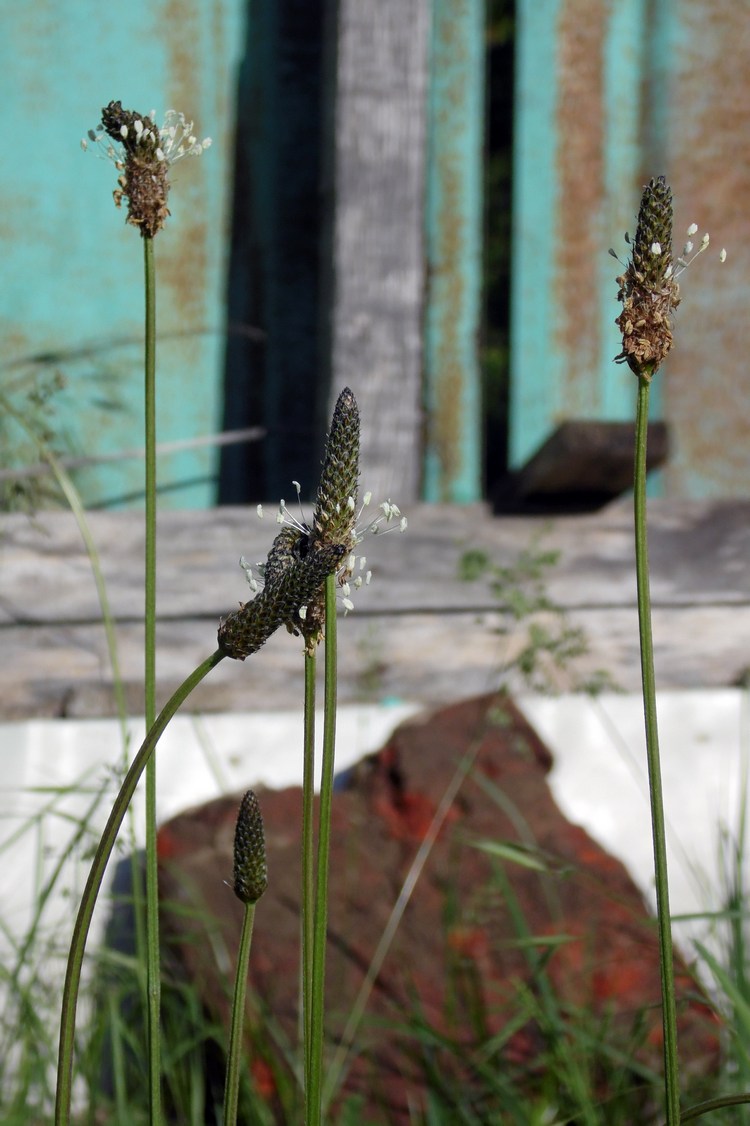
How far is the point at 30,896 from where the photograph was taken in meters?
2.15

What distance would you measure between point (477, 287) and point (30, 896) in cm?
151

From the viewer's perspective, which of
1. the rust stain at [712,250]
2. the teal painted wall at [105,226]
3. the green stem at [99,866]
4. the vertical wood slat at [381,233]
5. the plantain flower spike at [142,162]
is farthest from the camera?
the rust stain at [712,250]

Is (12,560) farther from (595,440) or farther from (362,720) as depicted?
(595,440)

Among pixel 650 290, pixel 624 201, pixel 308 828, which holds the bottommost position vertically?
pixel 308 828

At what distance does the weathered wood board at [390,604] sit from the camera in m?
2.18

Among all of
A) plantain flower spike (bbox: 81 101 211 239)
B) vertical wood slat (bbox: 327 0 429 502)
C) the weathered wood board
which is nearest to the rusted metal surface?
the weathered wood board

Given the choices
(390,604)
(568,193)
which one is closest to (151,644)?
(390,604)

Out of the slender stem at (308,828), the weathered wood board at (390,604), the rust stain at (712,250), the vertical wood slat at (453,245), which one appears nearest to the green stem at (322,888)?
the slender stem at (308,828)

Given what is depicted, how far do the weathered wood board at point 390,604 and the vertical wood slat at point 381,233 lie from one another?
224mm

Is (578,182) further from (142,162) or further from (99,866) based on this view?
(99,866)

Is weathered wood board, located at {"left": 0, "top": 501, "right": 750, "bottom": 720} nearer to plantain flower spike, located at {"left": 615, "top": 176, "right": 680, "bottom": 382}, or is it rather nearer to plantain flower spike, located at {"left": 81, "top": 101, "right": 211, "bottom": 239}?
plantain flower spike, located at {"left": 81, "top": 101, "right": 211, "bottom": 239}

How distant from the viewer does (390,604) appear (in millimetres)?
2283

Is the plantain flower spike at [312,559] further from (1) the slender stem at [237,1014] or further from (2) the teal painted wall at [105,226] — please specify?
(2) the teal painted wall at [105,226]

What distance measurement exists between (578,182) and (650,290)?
6.85 feet
